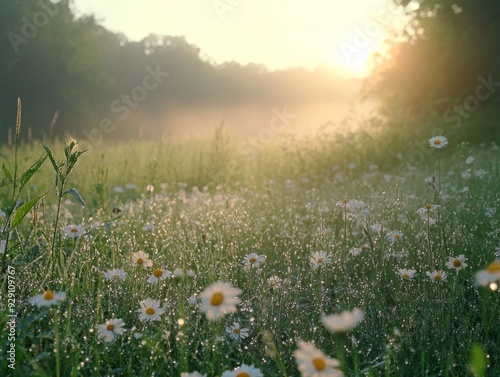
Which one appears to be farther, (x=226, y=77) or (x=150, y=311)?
(x=226, y=77)

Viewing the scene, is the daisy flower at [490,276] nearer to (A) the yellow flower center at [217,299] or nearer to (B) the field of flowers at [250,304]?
(B) the field of flowers at [250,304]

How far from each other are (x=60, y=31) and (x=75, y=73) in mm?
2173

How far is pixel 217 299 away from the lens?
1243 mm

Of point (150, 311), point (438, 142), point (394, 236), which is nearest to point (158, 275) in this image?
point (150, 311)

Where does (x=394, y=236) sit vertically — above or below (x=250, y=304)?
above

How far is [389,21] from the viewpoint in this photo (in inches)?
551

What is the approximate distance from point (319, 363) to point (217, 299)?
330 millimetres

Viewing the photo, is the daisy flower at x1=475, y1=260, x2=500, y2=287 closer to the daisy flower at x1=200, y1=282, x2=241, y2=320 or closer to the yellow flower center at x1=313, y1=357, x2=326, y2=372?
the yellow flower center at x1=313, y1=357, x2=326, y2=372

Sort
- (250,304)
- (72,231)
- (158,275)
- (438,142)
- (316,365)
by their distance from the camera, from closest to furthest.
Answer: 1. (316,365)
2. (158,275)
3. (250,304)
4. (72,231)
5. (438,142)

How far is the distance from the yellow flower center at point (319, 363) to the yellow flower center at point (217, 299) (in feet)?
1.01

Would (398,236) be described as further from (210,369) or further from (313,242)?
(210,369)

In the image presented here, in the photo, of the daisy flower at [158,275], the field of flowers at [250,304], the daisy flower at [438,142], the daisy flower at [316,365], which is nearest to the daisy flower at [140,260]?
the field of flowers at [250,304]

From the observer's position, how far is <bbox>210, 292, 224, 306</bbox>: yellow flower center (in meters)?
1.24

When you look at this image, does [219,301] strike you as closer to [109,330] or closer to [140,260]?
[109,330]
